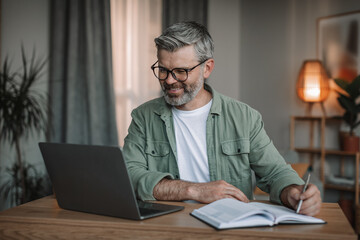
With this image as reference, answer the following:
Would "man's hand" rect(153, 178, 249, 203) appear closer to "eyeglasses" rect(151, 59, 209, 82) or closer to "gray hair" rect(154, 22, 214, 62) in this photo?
"eyeglasses" rect(151, 59, 209, 82)

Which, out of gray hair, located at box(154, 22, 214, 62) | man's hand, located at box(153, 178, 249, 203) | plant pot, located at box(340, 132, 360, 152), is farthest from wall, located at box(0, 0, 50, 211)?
plant pot, located at box(340, 132, 360, 152)

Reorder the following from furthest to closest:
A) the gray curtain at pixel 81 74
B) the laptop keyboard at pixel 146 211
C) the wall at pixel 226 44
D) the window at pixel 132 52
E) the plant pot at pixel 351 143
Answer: the wall at pixel 226 44 → the window at pixel 132 52 → the plant pot at pixel 351 143 → the gray curtain at pixel 81 74 → the laptop keyboard at pixel 146 211

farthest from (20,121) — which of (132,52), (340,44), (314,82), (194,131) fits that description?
(340,44)

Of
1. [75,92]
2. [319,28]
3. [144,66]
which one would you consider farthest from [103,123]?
[319,28]

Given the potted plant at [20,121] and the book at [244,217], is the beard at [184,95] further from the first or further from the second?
the potted plant at [20,121]

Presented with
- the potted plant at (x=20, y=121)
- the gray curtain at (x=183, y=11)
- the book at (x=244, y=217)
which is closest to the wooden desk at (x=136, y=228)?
the book at (x=244, y=217)

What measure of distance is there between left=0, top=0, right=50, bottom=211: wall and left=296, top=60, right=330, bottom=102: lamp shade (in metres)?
2.63

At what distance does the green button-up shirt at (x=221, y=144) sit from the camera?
173 cm

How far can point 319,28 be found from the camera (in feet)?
14.8

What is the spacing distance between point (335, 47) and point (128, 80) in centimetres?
224

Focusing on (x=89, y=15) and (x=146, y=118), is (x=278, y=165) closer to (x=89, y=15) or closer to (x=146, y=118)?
(x=146, y=118)

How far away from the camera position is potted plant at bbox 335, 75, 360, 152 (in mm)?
3821

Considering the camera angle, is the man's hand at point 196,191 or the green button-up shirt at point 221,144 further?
the green button-up shirt at point 221,144

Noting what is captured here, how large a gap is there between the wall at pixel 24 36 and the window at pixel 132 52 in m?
0.70
